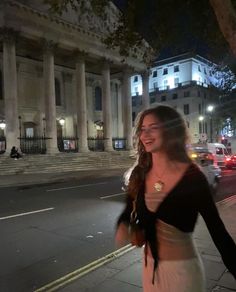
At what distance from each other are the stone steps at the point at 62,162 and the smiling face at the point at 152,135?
26.0 metres

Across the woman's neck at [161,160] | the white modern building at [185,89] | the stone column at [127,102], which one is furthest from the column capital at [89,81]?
the woman's neck at [161,160]

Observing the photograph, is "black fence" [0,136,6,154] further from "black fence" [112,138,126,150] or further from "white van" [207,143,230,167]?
"white van" [207,143,230,167]

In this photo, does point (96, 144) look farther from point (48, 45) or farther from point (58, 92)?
point (48, 45)

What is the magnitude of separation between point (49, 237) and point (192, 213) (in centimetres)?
587

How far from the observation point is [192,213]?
2123mm

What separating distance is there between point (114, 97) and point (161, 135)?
50711mm

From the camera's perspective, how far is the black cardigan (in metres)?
2.10

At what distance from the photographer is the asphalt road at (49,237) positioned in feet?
17.8

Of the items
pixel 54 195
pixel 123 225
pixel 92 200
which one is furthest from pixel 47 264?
pixel 54 195

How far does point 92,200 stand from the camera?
42.1 ft

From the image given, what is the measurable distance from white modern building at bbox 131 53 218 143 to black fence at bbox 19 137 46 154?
35207 mm

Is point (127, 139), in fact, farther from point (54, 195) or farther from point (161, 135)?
point (161, 135)

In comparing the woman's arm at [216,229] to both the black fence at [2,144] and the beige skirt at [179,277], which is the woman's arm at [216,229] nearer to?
the beige skirt at [179,277]

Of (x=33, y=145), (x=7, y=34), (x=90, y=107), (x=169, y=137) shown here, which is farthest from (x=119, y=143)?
(x=169, y=137)
